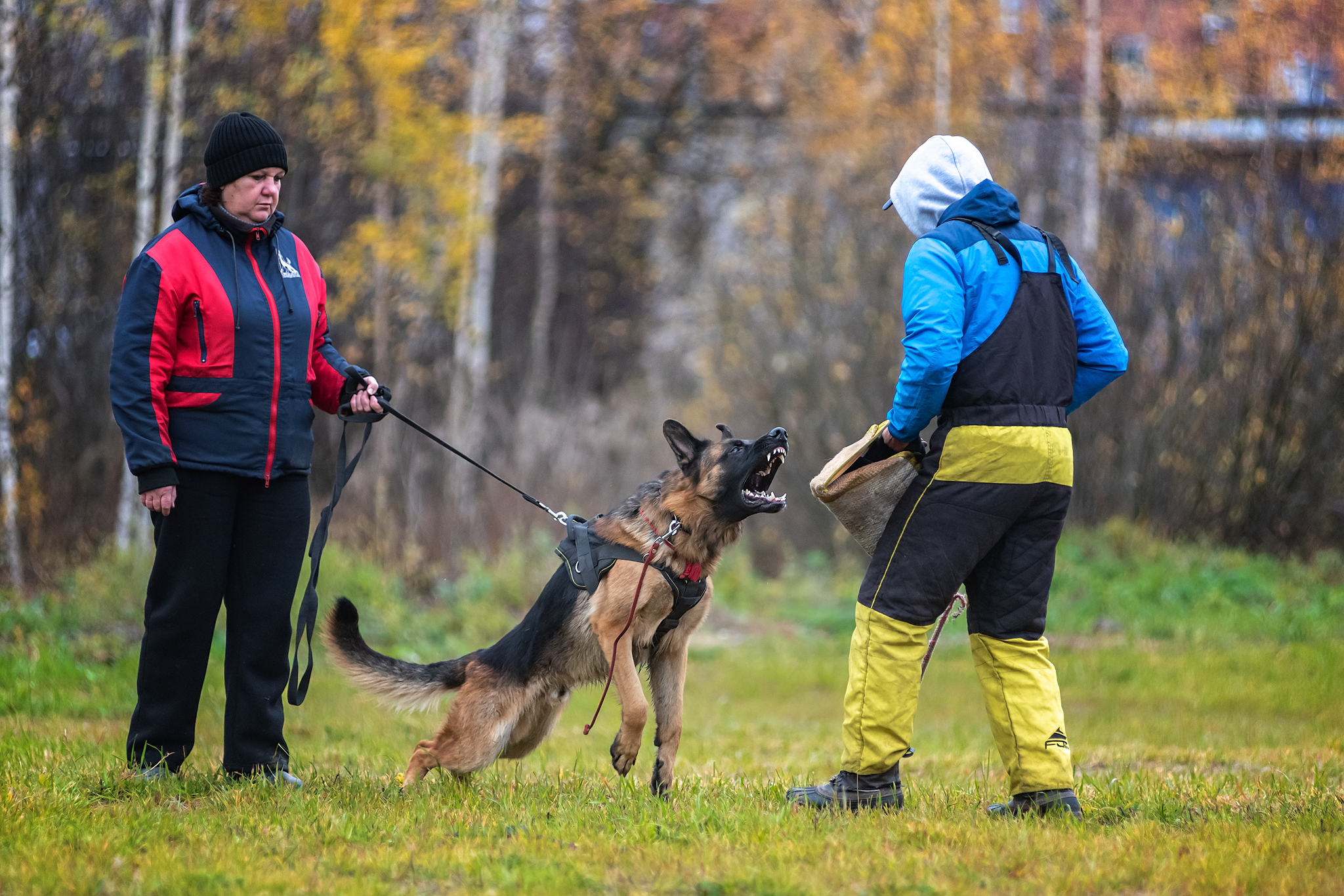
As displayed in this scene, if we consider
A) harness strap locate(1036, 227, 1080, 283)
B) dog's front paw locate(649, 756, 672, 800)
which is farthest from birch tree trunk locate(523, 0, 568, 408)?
harness strap locate(1036, 227, 1080, 283)

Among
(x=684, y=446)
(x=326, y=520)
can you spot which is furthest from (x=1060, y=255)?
(x=326, y=520)

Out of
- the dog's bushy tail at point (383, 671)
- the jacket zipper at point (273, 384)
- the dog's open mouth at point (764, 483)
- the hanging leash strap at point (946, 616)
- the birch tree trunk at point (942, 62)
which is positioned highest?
the birch tree trunk at point (942, 62)

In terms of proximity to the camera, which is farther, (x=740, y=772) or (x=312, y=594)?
(x=740, y=772)

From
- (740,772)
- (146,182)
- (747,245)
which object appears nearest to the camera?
(740,772)

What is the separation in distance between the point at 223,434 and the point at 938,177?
275 cm

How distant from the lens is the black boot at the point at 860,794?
390cm

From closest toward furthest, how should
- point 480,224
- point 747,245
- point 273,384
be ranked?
1. point 273,384
2. point 480,224
3. point 747,245

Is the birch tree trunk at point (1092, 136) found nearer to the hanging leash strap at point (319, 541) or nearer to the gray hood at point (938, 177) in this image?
the gray hood at point (938, 177)

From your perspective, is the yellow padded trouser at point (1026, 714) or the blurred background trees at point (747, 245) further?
the blurred background trees at point (747, 245)

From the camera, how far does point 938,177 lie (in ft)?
A: 13.2

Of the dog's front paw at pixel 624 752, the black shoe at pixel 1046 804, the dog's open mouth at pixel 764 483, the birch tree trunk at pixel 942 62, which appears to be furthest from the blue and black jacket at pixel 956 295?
the birch tree trunk at pixel 942 62

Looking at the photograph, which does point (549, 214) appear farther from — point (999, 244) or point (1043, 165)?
point (999, 244)

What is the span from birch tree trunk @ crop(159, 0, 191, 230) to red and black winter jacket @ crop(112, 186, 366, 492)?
6015 millimetres

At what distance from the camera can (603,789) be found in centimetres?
430
